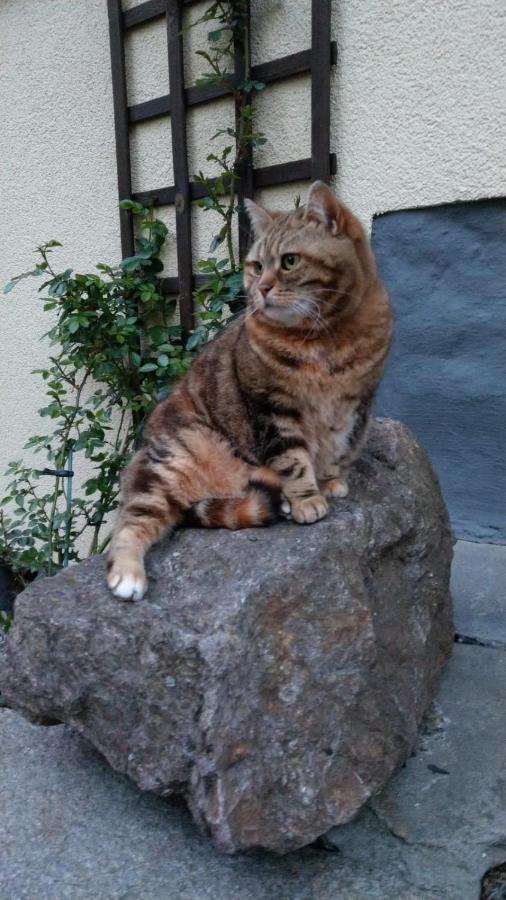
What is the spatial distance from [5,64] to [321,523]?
386 centimetres

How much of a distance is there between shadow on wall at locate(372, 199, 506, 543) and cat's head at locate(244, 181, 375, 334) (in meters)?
0.95

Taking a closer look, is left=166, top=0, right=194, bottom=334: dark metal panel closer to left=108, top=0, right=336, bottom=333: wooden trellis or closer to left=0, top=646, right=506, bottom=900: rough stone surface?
left=108, top=0, right=336, bottom=333: wooden trellis

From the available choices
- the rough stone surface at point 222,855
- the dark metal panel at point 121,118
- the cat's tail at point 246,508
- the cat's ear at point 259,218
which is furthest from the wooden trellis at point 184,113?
the rough stone surface at point 222,855

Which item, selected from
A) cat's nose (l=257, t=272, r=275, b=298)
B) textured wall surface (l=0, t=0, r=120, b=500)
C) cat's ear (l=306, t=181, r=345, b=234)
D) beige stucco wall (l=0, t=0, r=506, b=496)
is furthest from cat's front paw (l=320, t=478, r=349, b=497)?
textured wall surface (l=0, t=0, r=120, b=500)

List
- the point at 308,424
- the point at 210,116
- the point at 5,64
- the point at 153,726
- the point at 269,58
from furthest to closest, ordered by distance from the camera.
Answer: the point at 5,64 < the point at 210,116 < the point at 269,58 < the point at 308,424 < the point at 153,726

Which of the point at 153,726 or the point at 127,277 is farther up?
the point at 127,277

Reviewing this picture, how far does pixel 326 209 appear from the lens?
79.5 inches

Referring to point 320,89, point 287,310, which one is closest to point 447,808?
point 287,310

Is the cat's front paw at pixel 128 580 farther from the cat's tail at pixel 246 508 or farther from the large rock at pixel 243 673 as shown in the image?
the cat's tail at pixel 246 508

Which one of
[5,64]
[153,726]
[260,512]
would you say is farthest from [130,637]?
[5,64]

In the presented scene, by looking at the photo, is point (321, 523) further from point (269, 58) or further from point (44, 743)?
point (269, 58)

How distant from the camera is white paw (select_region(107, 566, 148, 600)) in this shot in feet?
5.80

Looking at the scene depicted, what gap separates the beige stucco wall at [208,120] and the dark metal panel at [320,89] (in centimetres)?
6

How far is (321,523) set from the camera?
1.93m
